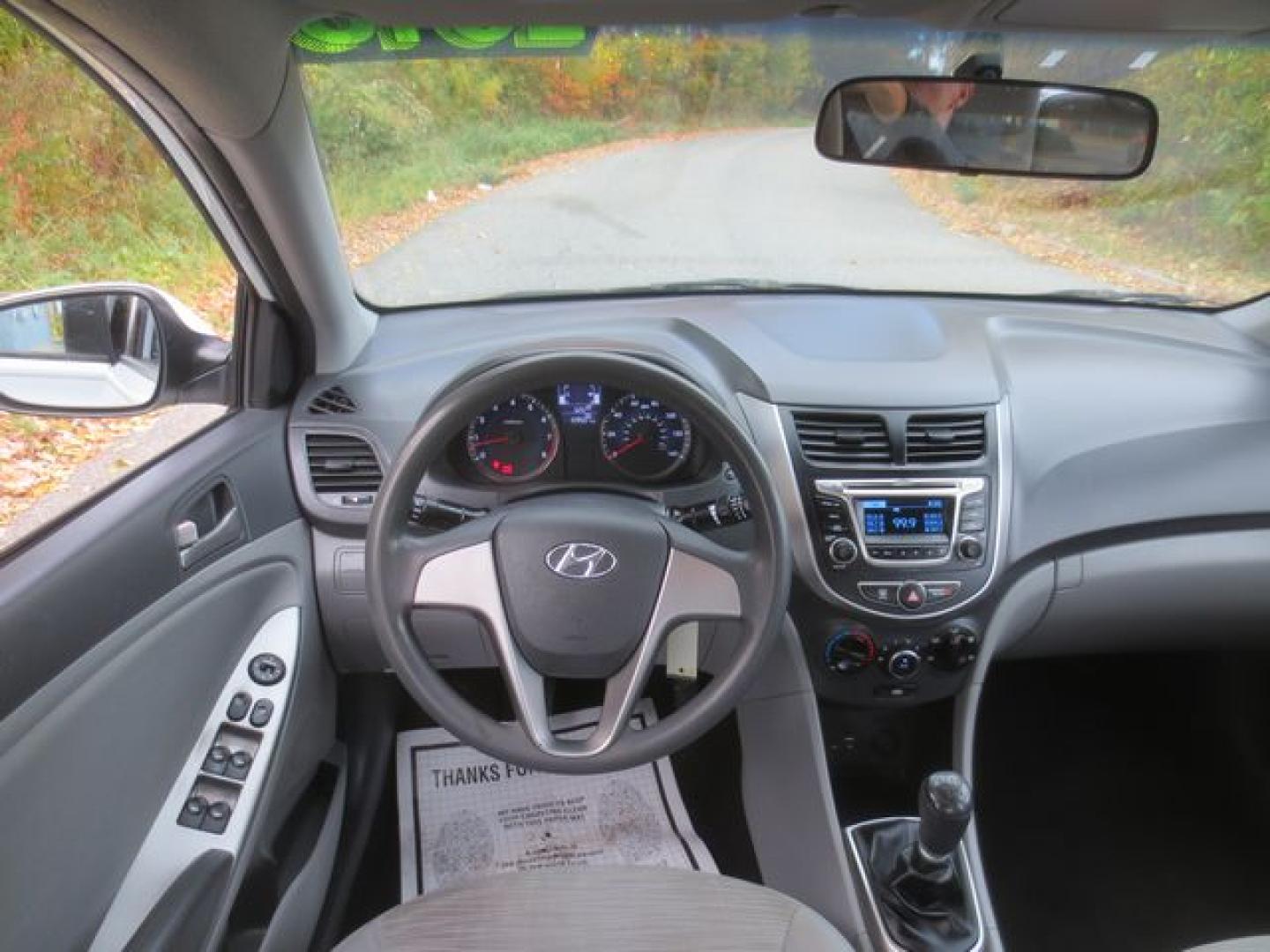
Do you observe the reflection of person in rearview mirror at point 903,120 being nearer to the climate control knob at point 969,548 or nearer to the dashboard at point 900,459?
the dashboard at point 900,459

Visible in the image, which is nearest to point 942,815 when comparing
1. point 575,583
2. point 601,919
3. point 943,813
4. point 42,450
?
point 943,813

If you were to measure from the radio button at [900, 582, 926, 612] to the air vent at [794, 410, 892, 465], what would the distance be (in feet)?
0.90

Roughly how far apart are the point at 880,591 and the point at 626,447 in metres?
0.67

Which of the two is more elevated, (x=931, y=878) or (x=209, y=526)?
(x=209, y=526)

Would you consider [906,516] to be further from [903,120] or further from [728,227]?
[728,227]

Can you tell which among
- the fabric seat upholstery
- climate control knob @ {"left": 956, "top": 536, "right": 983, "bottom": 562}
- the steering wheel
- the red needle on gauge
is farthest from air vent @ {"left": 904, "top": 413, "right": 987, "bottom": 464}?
the fabric seat upholstery

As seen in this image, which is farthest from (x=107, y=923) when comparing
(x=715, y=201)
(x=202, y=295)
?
(x=715, y=201)

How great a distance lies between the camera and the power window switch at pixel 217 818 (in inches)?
69.0

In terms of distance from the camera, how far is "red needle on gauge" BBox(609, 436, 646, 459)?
6.20ft

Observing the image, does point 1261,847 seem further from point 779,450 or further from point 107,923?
point 107,923

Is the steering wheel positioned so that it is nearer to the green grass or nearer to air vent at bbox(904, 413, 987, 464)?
air vent at bbox(904, 413, 987, 464)

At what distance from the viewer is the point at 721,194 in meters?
2.77

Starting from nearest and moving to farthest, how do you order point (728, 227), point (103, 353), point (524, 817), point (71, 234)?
1. point (71, 234)
2. point (103, 353)
3. point (524, 817)
4. point (728, 227)

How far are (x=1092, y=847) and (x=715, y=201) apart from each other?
81.8 inches
